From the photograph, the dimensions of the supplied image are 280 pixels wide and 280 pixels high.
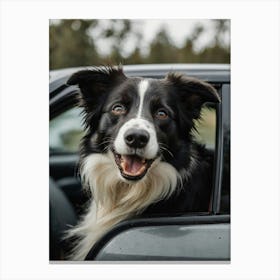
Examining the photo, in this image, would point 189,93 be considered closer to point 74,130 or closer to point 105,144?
point 105,144

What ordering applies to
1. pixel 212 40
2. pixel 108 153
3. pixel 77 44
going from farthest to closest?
pixel 77 44, pixel 212 40, pixel 108 153

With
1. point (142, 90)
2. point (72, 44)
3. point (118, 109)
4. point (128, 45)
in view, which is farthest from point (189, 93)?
point (72, 44)

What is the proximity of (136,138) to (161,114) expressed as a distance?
227 mm

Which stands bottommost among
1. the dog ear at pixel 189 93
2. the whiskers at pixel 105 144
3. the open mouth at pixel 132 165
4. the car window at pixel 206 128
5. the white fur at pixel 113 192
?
the white fur at pixel 113 192

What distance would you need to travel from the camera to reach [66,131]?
3.33 meters

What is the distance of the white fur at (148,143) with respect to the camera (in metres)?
2.45

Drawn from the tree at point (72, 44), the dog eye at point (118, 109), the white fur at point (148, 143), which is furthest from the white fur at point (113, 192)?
the tree at point (72, 44)

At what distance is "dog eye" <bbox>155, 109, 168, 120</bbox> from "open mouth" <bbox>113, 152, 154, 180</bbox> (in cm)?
22

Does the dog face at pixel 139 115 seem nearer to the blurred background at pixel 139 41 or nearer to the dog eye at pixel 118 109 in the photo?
the dog eye at pixel 118 109

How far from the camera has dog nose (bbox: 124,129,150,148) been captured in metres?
2.42
